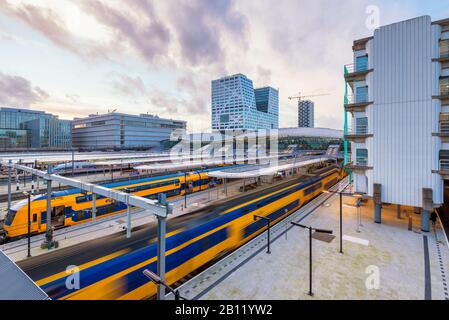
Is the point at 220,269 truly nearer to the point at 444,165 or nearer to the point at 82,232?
the point at 82,232

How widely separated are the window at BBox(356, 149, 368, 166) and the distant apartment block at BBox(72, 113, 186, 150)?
4156 inches

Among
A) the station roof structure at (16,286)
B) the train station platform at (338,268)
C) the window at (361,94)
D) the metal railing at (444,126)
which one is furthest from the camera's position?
the window at (361,94)

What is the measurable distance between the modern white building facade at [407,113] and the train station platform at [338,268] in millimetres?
4399

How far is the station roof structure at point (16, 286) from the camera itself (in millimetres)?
6246

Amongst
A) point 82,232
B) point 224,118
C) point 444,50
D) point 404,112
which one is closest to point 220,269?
point 82,232

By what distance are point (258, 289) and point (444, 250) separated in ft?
52.0

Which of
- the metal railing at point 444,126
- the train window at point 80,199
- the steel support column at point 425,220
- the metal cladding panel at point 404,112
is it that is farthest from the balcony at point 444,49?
the train window at point 80,199

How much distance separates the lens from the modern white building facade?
1894 centimetres

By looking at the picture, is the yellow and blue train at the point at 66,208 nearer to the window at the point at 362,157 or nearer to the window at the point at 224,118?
the window at the point at 362,157

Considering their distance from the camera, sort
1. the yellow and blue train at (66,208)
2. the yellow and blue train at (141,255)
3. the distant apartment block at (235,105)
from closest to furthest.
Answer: the yellow and blue train at (141,255), the yellow and blue train at (66,208), the distant apartment block at (235,105)

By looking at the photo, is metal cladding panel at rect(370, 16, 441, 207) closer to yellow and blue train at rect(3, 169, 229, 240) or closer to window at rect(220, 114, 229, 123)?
yellow and blue train at rect(3, 169, 229, 240)

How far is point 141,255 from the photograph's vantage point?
33.0 ft

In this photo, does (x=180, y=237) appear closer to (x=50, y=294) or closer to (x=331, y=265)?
(x=50, y=294)

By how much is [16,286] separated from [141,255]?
14.2 feet
